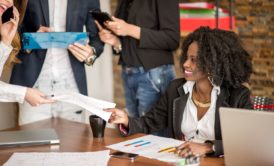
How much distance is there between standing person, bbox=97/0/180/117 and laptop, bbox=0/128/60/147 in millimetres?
676

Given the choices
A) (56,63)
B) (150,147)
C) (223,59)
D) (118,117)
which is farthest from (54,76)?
(223,59)

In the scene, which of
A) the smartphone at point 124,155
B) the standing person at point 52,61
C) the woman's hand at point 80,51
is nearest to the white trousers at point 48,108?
the standing person at point 52,61

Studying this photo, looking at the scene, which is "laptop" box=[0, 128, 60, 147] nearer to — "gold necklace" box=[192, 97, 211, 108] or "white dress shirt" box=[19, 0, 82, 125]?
"white dress shirt" box=[19, 0, 82, 125]

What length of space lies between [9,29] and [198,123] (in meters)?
1.03

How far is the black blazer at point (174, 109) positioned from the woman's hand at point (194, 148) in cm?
28

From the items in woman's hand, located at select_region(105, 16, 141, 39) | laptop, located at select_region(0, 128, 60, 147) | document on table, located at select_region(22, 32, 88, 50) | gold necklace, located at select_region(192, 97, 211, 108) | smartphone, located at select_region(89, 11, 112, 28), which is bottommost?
laptop, located at select_region(0, 128, 60, 147)

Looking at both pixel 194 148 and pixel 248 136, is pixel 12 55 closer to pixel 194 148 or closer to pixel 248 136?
pixel 194 148

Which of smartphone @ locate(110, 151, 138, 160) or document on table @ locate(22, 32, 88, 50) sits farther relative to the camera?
document on table @ locate(22, 32, 88, 50)

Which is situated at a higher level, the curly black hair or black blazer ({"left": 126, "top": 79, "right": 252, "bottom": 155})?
the curly black hair

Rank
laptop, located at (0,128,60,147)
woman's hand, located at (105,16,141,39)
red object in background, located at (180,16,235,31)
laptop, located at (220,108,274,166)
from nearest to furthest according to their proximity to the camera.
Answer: laptop, located at (220,108,274,166) < laptop, located at (0,128,60,147) < woman's hand, located at (105,16,141,39) < red object in background, located at (180,16,235,31)

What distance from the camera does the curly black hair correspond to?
2168 mm

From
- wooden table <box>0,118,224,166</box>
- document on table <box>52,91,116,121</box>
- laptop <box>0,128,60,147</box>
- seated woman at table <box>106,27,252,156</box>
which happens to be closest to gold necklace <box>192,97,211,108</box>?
seated woman at table <box>106,27,252,156</box>

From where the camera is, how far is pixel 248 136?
147 centimetres

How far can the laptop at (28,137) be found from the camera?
1.95 meters
